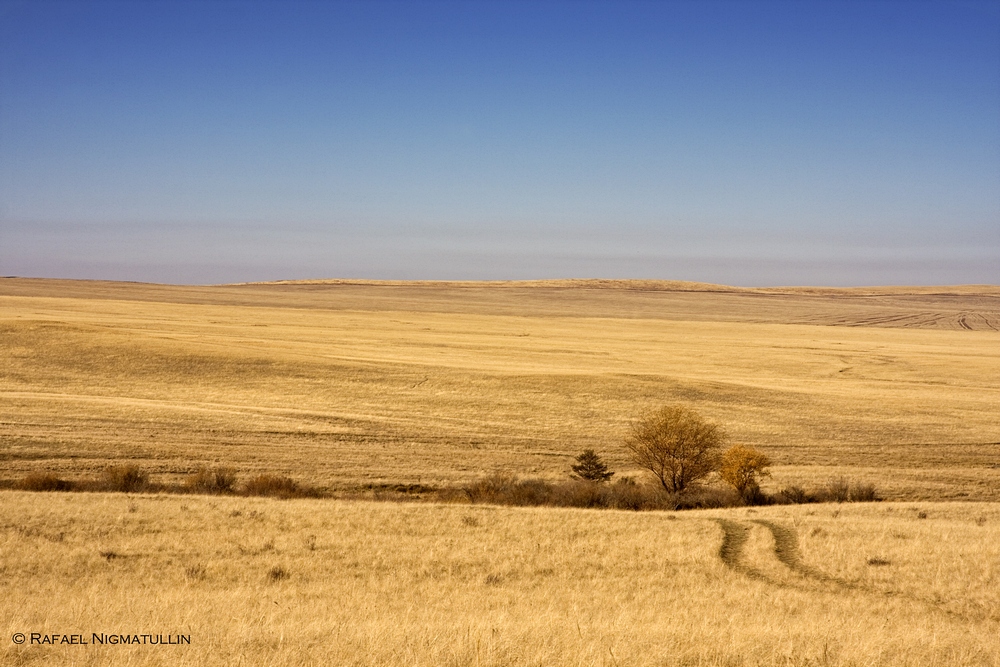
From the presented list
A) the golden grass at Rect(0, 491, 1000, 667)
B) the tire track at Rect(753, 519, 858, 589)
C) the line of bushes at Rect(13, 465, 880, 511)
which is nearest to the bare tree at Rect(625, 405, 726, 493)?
the line of bushes at Rect(13, 465, 880, 511)

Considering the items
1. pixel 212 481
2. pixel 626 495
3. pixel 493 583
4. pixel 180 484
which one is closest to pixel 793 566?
pixel 493 583

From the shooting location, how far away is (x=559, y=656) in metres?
8.29

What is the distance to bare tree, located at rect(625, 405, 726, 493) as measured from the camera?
29.2 m

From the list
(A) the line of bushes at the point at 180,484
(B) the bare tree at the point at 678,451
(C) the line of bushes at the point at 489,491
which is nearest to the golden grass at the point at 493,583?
(A) the line of bushes at the point at 180,484

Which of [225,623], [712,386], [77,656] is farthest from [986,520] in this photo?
[712,386]

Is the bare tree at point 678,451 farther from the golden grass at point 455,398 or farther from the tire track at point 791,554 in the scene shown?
the tire track at point 791,554

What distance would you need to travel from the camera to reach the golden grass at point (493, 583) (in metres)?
8.66

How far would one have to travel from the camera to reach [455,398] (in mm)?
45750

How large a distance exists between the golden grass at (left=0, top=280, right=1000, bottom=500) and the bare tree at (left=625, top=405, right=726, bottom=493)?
8.85 ft

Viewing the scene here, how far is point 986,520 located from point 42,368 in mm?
49356

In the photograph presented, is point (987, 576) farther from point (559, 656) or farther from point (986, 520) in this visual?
point (559, 656)

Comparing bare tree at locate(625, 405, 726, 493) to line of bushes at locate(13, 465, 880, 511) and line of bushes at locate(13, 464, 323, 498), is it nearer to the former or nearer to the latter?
line of bushes at locate(13, 465, 880, 511)

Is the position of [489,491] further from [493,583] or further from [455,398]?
[455,398]

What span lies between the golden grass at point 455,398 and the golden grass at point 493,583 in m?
7.90
